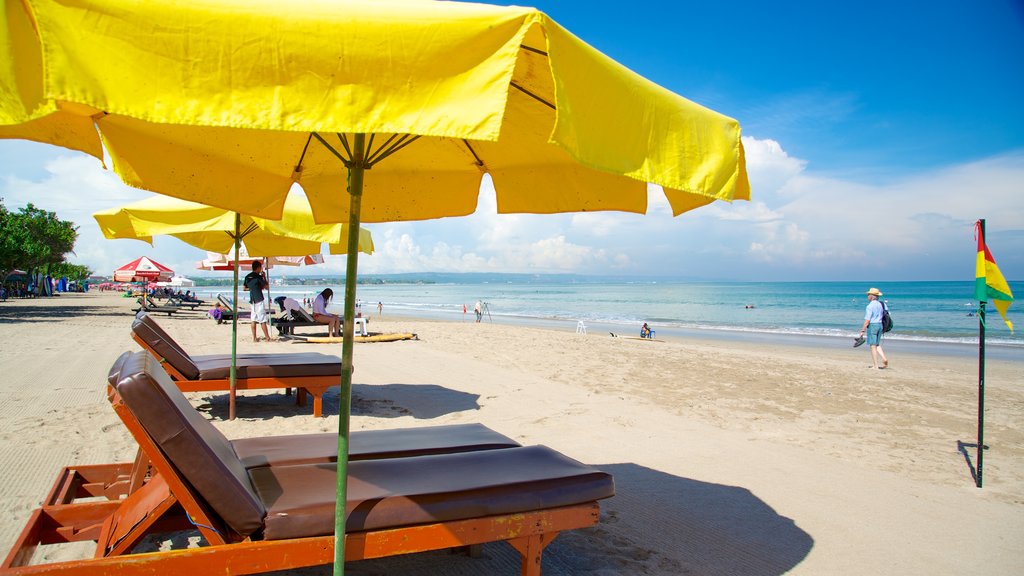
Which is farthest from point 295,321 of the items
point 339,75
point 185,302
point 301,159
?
point 185,302

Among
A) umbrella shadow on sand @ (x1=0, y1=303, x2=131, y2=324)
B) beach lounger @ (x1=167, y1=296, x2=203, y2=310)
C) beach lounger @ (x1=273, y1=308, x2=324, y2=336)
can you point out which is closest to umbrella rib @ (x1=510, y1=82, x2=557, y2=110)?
beach lounger @ (x1=273, y1=308, x2=324, y2=336)

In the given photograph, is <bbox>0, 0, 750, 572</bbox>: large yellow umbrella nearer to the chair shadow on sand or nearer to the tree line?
the chair shadow on sand

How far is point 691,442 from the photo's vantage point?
583cm

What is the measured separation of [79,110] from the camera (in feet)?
7.81

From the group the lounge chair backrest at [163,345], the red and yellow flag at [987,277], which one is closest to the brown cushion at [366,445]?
the lounge chair backrest at [163,345]

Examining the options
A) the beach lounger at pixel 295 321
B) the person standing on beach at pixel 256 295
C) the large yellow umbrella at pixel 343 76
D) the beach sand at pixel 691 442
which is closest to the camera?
the large yellow umbrella at pixel 343 76

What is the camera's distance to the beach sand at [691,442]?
344 centimetres

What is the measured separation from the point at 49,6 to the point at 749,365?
1278 centimetres

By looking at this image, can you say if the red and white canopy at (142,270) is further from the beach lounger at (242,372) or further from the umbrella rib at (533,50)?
the umbrella rib at (533,50)

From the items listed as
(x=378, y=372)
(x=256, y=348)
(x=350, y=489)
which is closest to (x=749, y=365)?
(x=378, y=372)

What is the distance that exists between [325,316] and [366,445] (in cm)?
1204

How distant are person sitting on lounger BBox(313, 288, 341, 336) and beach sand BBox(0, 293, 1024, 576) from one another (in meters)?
2.32

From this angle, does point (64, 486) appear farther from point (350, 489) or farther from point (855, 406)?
point (855, 406)

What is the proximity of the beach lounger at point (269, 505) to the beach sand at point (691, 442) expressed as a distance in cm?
58
